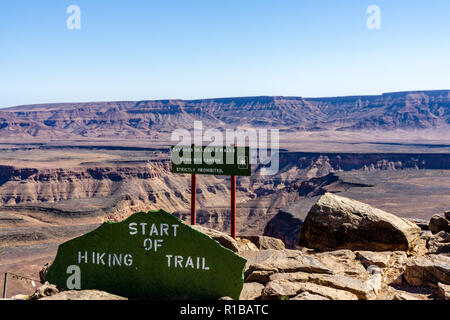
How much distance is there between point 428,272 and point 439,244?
3.33 m

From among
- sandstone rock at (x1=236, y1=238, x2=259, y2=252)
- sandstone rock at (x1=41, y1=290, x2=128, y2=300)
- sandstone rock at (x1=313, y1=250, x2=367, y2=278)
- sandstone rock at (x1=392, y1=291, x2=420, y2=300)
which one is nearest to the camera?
sandstone rock at (x1=41, y1=290, x2=128, y2=300)

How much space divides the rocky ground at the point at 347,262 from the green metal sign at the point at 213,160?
5.39 ft

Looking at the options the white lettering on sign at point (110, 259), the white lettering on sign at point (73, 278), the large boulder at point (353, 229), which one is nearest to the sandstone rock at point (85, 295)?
the white lettering on sign at point (73, 278)

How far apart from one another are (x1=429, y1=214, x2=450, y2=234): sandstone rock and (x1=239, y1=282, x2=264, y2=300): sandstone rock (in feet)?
24.4

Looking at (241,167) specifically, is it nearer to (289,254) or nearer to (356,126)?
(289,254)

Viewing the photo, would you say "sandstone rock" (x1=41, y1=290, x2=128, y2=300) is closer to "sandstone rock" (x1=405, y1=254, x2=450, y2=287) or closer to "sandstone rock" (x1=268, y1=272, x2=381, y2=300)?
"sandstone rock" (x1=268, y1=272, x2=381, y2=300)

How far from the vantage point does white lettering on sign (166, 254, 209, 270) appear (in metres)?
6.33

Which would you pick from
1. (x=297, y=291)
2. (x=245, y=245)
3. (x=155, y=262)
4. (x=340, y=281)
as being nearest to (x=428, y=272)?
(x=340, y=281)

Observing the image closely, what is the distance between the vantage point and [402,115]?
194625 millimetres

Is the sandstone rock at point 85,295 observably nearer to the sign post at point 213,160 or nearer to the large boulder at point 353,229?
the sign post at point 213,160

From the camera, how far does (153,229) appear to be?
255 inches

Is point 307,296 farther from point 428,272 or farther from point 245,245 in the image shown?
point 245,245

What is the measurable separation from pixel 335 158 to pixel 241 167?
102635mm

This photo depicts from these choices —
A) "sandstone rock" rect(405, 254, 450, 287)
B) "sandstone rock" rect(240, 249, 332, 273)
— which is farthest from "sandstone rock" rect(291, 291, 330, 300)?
"sandstone rock" rect(405, 254, 450, 287)
